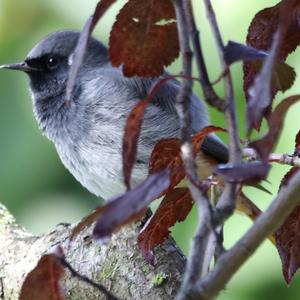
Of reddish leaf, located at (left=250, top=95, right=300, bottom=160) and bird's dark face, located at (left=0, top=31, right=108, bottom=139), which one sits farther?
bird's dark face, located at (left=0, top=31, right=108, bottom=139)

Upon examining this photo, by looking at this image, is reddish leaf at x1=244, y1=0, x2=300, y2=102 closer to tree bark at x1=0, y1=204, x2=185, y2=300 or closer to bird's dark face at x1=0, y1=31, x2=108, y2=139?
tree bark at x1=0, y1=204, x2=185, y2=300

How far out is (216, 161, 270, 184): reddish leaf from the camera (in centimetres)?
79

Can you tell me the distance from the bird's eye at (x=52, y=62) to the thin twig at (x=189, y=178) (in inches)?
92.9

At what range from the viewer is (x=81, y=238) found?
232 cm

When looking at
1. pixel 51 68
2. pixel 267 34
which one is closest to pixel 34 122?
pixel 51 68

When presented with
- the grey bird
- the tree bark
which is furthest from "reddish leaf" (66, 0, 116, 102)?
the grey bird

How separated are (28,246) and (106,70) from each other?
0.85 metres

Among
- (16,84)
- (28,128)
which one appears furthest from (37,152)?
(16,84)

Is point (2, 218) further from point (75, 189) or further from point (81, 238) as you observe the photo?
point (75, 189)

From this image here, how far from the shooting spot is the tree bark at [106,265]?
2072mm

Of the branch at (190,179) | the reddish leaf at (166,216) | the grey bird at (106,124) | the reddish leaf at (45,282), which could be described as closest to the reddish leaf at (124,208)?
the branch at (190,179)

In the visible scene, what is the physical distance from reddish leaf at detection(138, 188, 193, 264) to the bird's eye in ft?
6.55

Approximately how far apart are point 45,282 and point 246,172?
320mm

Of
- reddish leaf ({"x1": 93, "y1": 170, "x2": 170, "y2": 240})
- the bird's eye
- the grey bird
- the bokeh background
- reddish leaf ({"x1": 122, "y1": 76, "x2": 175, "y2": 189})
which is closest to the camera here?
reddish leaf ({"x1": 93, "y1": 170, "x2": 170, "y2": 240})
